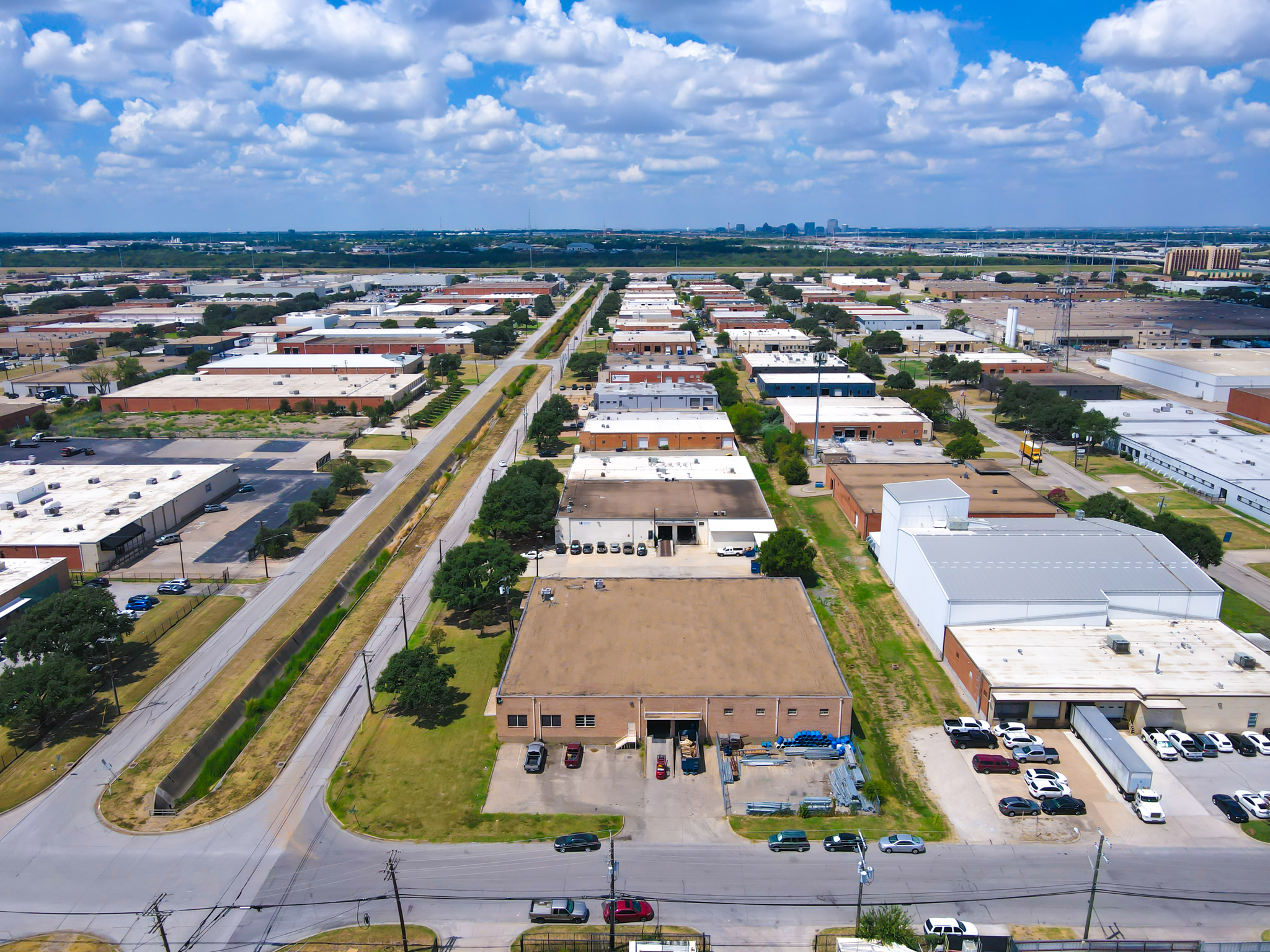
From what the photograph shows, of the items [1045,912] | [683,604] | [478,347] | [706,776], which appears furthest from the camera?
[478,347]

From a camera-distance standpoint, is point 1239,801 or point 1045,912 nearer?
point 1045,912

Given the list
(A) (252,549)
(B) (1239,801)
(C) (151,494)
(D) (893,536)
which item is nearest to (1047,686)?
(B) (1239,801)

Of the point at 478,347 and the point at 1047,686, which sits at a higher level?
the point at 478,347

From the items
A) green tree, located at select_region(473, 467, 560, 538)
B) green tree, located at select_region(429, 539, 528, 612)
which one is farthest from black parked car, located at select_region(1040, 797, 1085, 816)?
green tree, located at select_region(473, 467, 560, 538)

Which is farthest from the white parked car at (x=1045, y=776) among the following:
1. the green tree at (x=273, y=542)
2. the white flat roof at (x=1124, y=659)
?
the green tree at (x=273, y=542)

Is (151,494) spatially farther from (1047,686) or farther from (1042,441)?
(1042,441)

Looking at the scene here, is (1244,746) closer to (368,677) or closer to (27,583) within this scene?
(368,677)

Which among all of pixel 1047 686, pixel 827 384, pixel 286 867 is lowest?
pixel 286 867
